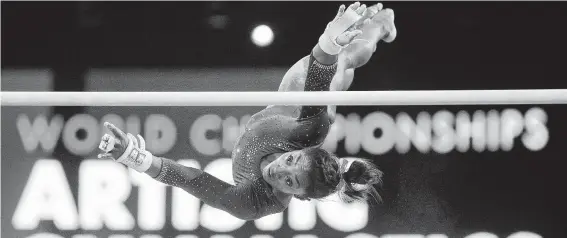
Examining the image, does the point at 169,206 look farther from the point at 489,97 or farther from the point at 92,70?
the point at 489,97

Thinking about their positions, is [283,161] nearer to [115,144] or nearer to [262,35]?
[115,144]

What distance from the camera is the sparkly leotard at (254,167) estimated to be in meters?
1.48

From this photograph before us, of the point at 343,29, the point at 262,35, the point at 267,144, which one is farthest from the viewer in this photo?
the point at 262,35

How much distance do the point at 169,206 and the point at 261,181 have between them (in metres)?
1.22

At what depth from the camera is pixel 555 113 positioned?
2.72 metres

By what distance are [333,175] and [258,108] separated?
52.1 inches

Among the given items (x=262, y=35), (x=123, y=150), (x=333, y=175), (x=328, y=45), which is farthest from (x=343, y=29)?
(x=262, y=35)

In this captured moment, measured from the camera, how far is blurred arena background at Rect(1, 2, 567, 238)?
8.59 ft

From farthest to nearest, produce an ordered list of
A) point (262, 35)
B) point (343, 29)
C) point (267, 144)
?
point (262, 35) < point (267, 144) < point (343, 29)

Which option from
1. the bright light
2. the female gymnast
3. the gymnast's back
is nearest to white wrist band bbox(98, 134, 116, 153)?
the female gymnast

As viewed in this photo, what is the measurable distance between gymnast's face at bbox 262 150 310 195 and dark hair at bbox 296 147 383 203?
0.04 feet

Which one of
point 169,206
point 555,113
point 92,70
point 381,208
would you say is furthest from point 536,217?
point 92,70

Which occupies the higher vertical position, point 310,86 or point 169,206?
point 310,86

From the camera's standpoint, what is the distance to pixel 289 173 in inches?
55.9
